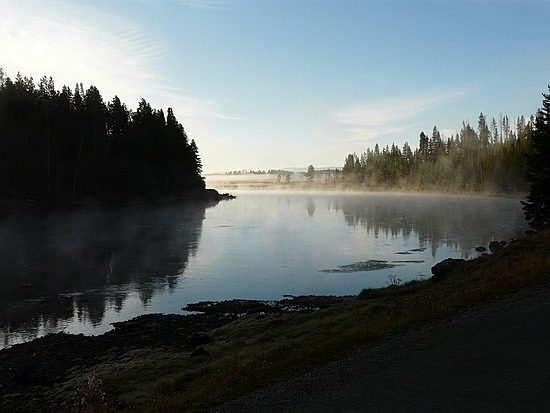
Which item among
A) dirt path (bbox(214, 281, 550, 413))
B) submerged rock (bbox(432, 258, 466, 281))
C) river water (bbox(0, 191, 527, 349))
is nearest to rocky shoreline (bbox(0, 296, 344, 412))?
river water (bbox(0, 191, 527, 349))

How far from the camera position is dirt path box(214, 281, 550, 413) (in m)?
7.58

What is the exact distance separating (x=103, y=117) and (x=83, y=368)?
286 ft

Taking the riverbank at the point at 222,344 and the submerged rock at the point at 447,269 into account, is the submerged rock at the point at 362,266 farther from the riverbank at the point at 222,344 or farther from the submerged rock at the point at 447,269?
the submerged rock at the point at 447,269

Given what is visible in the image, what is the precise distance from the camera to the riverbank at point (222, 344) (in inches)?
422

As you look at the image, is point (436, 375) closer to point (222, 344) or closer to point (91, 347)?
point (222, 344)

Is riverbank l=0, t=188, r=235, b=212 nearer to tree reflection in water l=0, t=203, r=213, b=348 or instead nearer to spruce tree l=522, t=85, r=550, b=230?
tree reflection in water l=0, t=203, r=213, b=348

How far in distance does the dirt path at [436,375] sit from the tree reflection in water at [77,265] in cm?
1655

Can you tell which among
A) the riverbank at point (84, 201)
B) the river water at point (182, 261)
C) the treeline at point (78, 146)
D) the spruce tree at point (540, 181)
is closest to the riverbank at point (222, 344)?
the river water at point (182, 261)

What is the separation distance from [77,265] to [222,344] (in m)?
23.4

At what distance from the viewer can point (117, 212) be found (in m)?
81.4

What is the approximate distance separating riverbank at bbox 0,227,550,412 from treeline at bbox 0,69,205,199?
61661mm

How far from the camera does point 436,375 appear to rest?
8.72m

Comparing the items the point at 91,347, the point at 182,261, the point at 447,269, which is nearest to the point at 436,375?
the point at 91,347

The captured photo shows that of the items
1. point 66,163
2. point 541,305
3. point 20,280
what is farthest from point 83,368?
point 66,163
